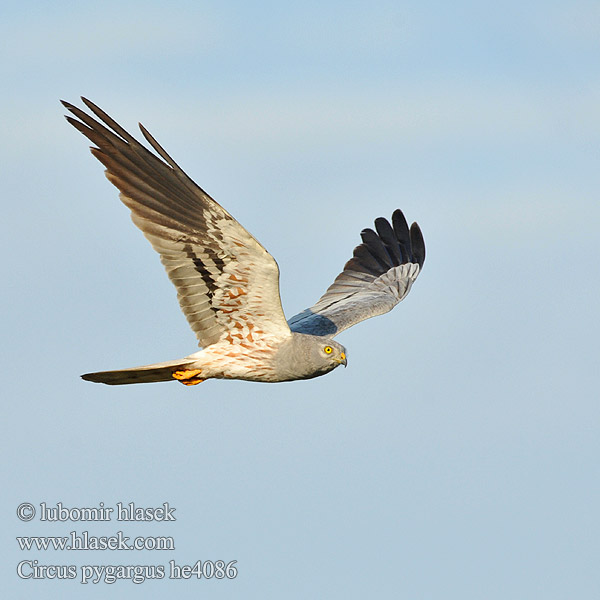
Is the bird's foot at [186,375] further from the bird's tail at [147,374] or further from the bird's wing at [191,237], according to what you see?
the bird's wing at [191,237]

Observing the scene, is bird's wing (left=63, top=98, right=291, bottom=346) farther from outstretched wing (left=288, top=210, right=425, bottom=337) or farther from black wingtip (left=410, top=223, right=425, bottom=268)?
black wingtip (left=410, top=223, right=425, bottom=268)

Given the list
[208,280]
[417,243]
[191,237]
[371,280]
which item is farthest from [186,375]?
[417,243]

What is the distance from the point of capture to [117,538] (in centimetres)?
1448

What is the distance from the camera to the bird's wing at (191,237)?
1252 centimetres

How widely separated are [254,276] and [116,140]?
95.6 inches

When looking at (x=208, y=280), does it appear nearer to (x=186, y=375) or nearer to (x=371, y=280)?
(x=186, y=375)

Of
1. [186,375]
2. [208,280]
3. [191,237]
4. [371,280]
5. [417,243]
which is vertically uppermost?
[417,243]

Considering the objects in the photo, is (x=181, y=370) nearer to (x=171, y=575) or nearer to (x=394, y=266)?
(x=171, y=575)

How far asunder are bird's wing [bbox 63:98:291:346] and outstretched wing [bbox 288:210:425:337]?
7.52 feet

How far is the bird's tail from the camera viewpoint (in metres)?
13.7

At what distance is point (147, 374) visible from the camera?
14.0 m

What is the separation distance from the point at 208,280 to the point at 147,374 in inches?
62.5

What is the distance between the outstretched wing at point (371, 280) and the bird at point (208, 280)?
119 millimetres

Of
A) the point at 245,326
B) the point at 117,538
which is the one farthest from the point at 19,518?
the point at 245,326
